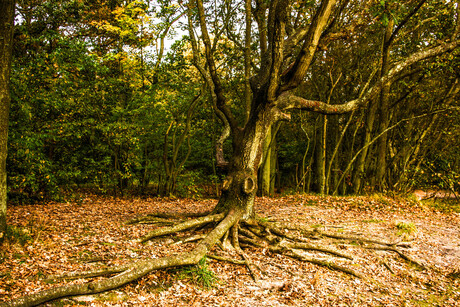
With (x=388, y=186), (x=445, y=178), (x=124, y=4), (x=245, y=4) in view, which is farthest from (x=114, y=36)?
(x=445, y=178)

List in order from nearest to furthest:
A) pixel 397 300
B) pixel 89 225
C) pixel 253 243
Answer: pixel 397 300, pixel 253 243, pixel 89 225

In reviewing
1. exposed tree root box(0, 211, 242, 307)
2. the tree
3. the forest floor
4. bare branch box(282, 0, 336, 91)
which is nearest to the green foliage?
the forest floor

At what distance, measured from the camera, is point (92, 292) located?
3662 mm

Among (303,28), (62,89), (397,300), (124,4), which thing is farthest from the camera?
(124,4)

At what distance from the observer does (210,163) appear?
15.6 m

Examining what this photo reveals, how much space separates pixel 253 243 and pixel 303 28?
17.5ft

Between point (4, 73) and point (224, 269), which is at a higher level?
point (4, 73)

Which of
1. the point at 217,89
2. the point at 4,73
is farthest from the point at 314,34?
the point at 4,73

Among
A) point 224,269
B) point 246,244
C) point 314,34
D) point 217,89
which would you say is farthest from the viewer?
point 217,89

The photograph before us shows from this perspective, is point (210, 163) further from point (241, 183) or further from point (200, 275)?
point (200, 275)

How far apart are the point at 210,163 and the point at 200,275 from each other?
11130mm

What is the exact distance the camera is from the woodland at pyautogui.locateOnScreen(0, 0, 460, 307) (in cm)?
461

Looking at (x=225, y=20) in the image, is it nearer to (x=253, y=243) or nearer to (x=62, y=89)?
(x=62, y=89)

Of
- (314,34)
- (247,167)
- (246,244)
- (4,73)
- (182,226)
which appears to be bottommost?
(246,244)
